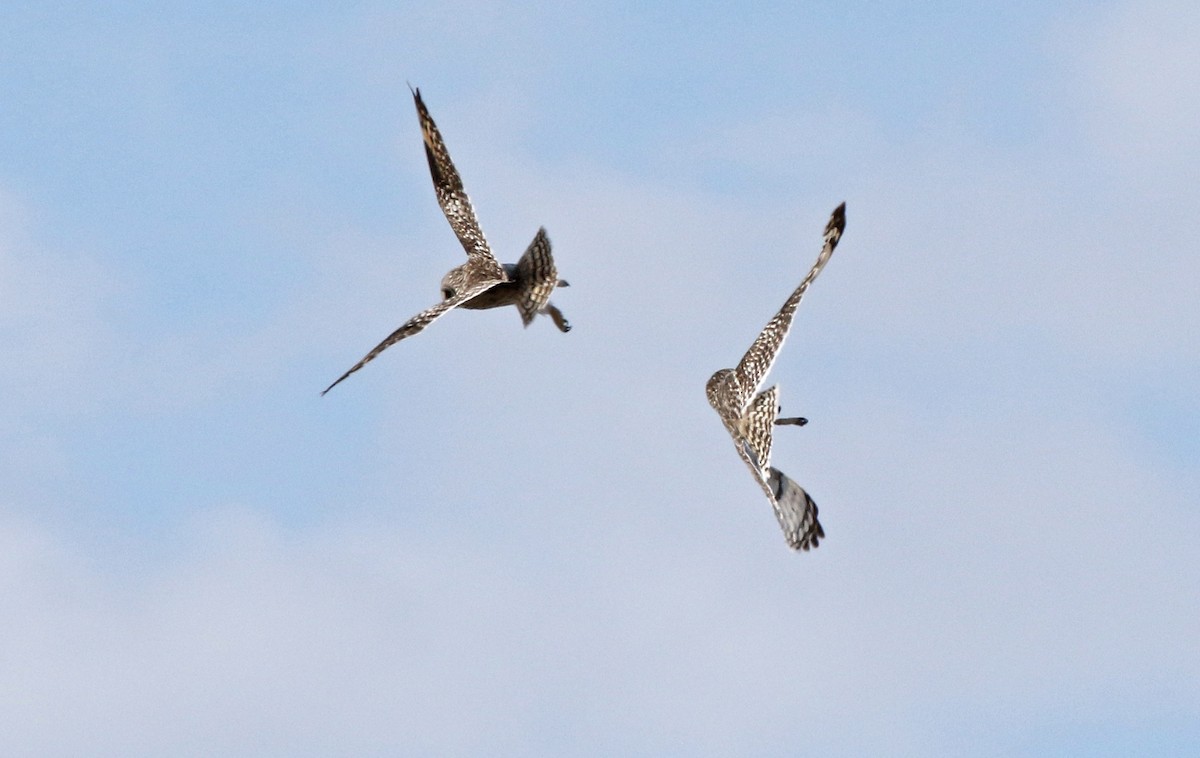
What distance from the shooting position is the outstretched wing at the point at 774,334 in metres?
37.0

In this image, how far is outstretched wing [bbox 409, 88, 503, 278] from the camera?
40.1 meters

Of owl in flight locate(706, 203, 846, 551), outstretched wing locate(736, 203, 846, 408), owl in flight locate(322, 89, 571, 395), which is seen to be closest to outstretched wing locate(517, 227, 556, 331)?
owl in flight locate(322, 89, 571, 395)

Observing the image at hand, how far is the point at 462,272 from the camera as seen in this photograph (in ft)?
122

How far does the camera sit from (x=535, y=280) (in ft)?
113

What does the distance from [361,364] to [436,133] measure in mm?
10762

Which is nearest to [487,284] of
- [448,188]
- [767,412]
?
[767,412]

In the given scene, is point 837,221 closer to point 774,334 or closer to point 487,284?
point 774,334

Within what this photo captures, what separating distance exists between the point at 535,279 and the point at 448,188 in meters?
7.84

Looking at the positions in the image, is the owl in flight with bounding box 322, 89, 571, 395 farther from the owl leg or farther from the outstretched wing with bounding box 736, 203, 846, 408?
the outstretched wing with bounding box 736, 203, 846, 408

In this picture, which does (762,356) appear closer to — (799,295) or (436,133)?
(799,295)

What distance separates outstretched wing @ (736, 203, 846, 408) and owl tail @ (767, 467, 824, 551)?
7.02ft

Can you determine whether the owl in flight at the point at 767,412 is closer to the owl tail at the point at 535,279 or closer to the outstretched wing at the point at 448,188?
the owl tail at the point at 535,279

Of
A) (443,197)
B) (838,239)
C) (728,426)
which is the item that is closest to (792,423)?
(728,426)

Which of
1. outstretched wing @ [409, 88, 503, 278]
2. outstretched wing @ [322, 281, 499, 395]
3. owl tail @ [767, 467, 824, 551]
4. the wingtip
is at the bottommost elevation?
owl tail @ [767, 467, 824, 551]
